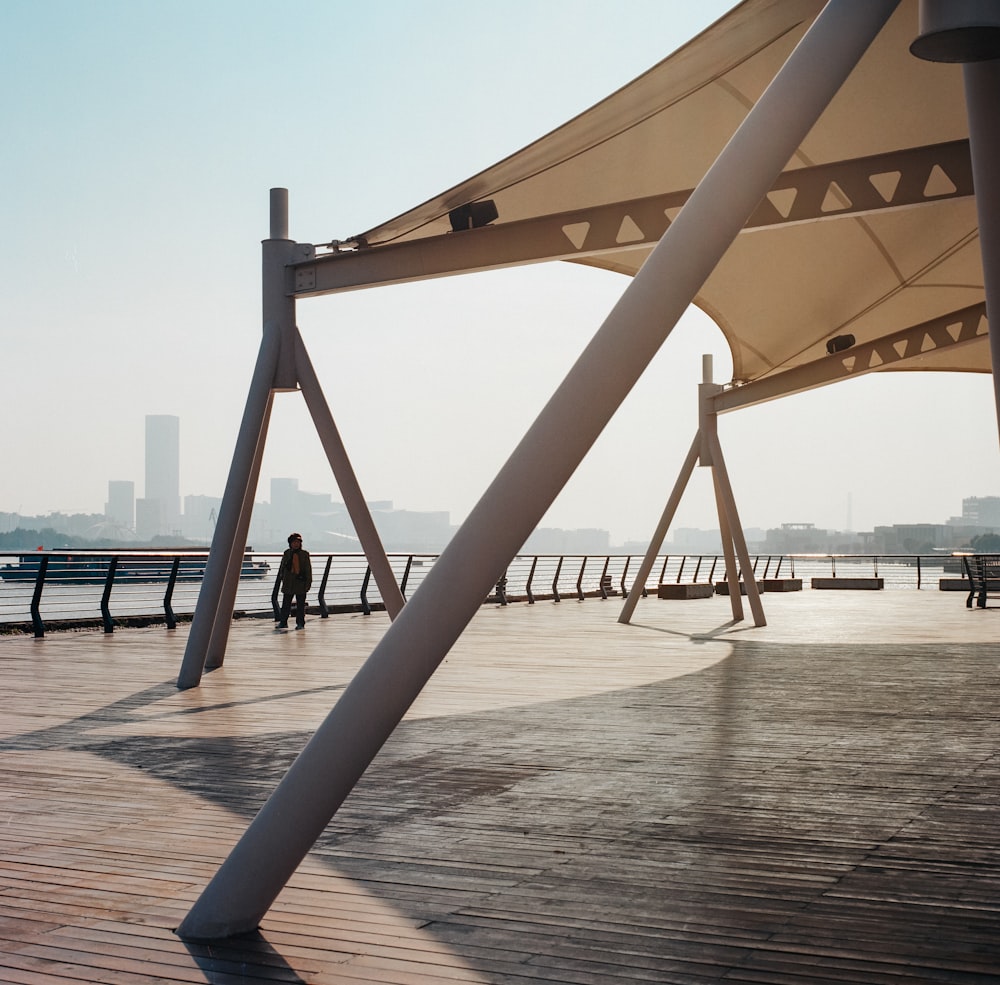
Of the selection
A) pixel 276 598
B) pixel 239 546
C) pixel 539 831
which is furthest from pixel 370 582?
pixel 539 831

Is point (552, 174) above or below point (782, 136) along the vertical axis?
above

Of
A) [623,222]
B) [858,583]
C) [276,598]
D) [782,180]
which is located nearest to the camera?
[782,180]

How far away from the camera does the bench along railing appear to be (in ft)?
42.6

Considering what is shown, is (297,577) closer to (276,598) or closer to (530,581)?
(276,598)

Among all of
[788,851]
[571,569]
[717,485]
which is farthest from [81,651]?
[571,569]

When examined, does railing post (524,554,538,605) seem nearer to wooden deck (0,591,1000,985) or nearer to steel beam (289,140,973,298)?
wooden deck (0,591,1000,985)

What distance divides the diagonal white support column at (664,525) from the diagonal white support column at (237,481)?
7383 millimetres

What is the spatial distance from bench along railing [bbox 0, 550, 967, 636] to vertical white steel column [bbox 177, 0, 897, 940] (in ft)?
6.29

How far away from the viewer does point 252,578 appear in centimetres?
1922

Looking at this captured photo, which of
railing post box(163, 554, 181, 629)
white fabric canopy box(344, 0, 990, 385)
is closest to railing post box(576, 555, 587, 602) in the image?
railing post box(163, 554, 181, 629)

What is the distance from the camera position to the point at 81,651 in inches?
439

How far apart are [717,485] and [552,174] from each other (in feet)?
24.1

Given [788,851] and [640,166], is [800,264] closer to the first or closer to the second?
[640,166]

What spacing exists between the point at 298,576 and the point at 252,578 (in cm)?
514
